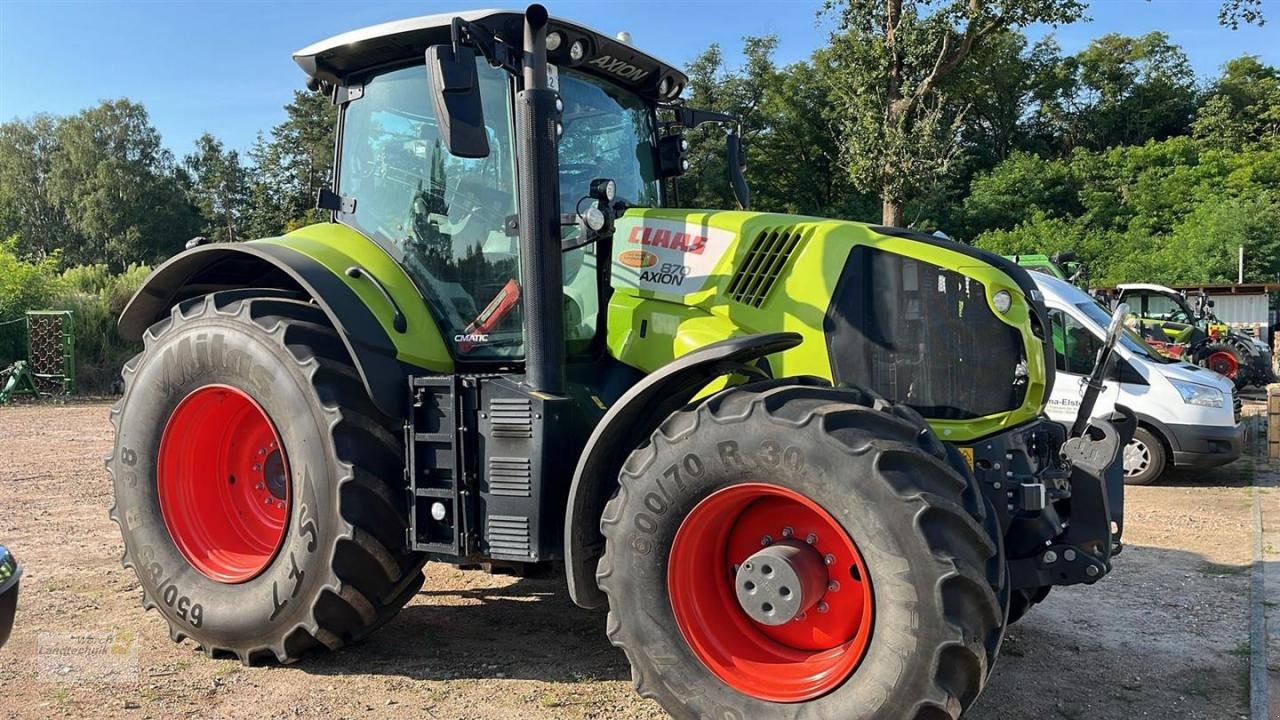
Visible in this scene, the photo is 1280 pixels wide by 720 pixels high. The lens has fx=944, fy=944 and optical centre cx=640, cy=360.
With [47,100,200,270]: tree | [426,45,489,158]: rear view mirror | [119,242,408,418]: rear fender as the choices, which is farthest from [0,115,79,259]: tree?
[426,45,489,158]: rear view mirror

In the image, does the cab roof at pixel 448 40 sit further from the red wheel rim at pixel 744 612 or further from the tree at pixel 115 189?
the tree at pixel 115 189

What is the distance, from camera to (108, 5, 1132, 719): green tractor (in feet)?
10.0

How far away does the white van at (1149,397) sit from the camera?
9125mm

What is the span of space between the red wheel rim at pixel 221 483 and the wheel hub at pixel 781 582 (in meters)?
2.24

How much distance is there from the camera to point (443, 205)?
13.8ft

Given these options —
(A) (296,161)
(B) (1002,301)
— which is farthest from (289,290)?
(A) (296,161)

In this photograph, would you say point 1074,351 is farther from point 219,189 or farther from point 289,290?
point 219,189

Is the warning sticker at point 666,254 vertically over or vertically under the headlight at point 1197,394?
over

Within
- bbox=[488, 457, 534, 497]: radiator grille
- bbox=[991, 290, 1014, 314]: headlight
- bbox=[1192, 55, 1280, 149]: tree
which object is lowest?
bbox=[488, 457, 534, 497]: radiator grille

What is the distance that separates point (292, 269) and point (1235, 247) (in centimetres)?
3930

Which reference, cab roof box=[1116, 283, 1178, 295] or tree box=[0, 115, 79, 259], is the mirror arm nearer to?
cab roof box=[1116, 283, 1178, 295]

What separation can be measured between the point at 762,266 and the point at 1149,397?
7.06 metres

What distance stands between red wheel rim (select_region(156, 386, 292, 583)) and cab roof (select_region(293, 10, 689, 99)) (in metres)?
1.62

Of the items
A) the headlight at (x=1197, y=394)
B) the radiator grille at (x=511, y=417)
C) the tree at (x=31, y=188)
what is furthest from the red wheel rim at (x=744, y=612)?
the tree at (x=31, y=188)
